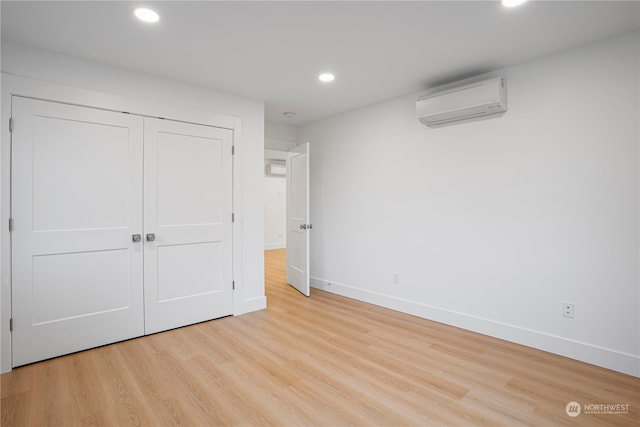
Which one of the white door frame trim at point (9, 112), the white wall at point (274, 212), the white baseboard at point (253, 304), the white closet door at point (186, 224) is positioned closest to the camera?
the white door frame trim at point (9, 112)

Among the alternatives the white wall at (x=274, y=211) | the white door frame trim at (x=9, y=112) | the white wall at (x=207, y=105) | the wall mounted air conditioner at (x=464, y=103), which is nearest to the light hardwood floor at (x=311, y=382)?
the white door frame trim at (x=9, y=112)

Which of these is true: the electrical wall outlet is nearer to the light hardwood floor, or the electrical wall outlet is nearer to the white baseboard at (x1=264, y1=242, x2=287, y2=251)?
the light hardwood floor

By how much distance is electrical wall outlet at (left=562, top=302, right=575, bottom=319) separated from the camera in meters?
2.71

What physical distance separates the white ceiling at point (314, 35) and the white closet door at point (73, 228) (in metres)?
0.63

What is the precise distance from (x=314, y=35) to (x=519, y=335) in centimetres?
308

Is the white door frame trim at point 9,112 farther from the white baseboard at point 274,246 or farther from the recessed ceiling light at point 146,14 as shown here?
the white baseboard at point 274,246

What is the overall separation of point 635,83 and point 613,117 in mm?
252

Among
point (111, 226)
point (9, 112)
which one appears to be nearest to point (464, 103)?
point (111, 226)

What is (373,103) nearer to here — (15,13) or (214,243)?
(214,243)

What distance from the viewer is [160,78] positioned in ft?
10.7

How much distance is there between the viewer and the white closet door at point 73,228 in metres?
2.58

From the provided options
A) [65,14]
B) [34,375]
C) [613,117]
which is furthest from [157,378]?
[613,117]

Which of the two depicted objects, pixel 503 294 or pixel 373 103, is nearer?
pixel 503 294
